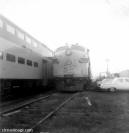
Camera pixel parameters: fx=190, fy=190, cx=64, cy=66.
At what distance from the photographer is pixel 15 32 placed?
11945 mm

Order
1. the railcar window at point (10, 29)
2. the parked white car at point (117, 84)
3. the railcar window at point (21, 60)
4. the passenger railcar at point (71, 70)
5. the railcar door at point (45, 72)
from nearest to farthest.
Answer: the railcar window at point (10, 29), the railcar window at point (21, 60), the passenger railcar at point (71, 70), the parked white car at point (117, 84), the railcar door at point (45, 72)

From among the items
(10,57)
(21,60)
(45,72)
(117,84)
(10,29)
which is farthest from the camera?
(45,72)

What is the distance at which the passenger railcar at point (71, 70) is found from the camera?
48.3 ft

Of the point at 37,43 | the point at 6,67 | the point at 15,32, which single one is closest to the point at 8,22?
the point at 15,32

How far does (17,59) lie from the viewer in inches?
447

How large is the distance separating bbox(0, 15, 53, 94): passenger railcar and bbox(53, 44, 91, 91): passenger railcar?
1.76 meters

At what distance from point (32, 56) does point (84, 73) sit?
4247mm

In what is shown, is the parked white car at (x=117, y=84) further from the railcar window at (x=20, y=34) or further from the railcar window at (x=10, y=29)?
the railcar window at (x=10, y=29)

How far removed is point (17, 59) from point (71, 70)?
496cm

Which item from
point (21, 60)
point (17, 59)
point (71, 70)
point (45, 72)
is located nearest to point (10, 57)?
point (17, 59)

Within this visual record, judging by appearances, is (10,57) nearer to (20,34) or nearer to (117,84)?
(20,34)

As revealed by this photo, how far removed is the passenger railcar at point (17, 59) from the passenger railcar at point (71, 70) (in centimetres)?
176

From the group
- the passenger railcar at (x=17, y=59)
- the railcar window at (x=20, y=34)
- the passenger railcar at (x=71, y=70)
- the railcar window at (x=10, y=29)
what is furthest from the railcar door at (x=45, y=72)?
the railcar window at (x=10, y=29)

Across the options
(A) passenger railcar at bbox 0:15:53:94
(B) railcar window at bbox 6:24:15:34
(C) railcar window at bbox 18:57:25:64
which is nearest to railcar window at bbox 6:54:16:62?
(A) passenger railcar at bbox 0:15:53:94
